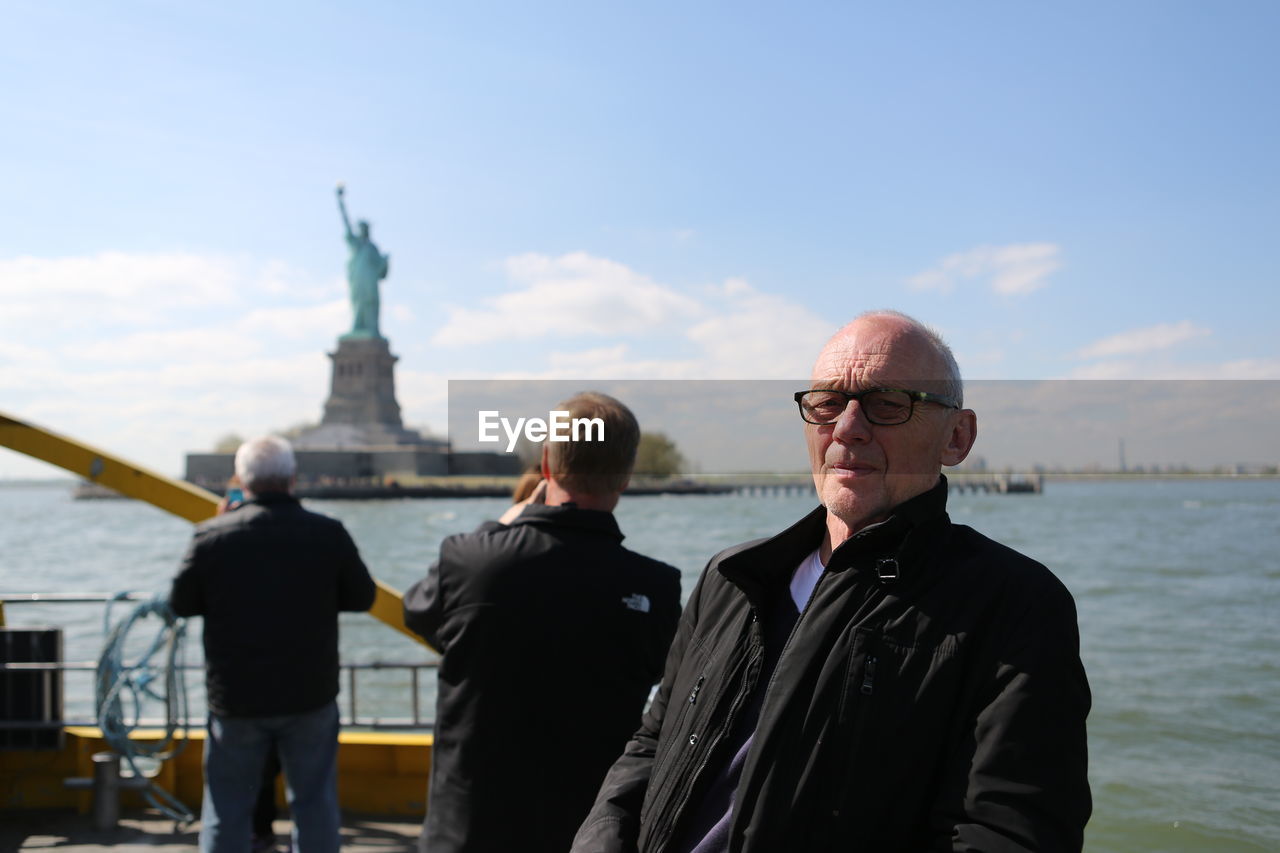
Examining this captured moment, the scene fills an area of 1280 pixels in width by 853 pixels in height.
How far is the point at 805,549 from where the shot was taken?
1.40 metres

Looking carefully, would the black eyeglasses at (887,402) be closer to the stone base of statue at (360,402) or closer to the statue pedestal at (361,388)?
the stone base of statue at (360,402)

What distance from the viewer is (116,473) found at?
12.2ft

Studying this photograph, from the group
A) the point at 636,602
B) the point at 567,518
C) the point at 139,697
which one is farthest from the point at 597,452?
the point at 139,697

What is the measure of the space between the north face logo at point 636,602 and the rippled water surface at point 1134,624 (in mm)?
5187

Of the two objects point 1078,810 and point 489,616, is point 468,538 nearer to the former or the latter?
point 489,616

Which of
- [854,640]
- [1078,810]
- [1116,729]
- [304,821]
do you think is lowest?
[1116,729]

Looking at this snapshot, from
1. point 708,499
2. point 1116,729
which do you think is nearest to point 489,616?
point 1116,729

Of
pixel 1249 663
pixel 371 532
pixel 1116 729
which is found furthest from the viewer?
pixel 371 532

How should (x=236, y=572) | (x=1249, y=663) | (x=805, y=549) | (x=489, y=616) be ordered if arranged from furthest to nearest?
(x=1249, y=663) → (x=236, y=572) → (x=489, y=616) → (x=805, y=549)

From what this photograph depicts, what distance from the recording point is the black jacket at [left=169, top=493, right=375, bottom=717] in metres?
2.72

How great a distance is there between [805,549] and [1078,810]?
0.48 m

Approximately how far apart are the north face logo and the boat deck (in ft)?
6.66

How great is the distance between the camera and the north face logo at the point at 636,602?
1937mm

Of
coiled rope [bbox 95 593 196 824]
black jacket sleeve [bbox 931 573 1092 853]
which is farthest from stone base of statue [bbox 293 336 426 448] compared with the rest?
black jacket sleeve [bbox 931 573 1092 853]
